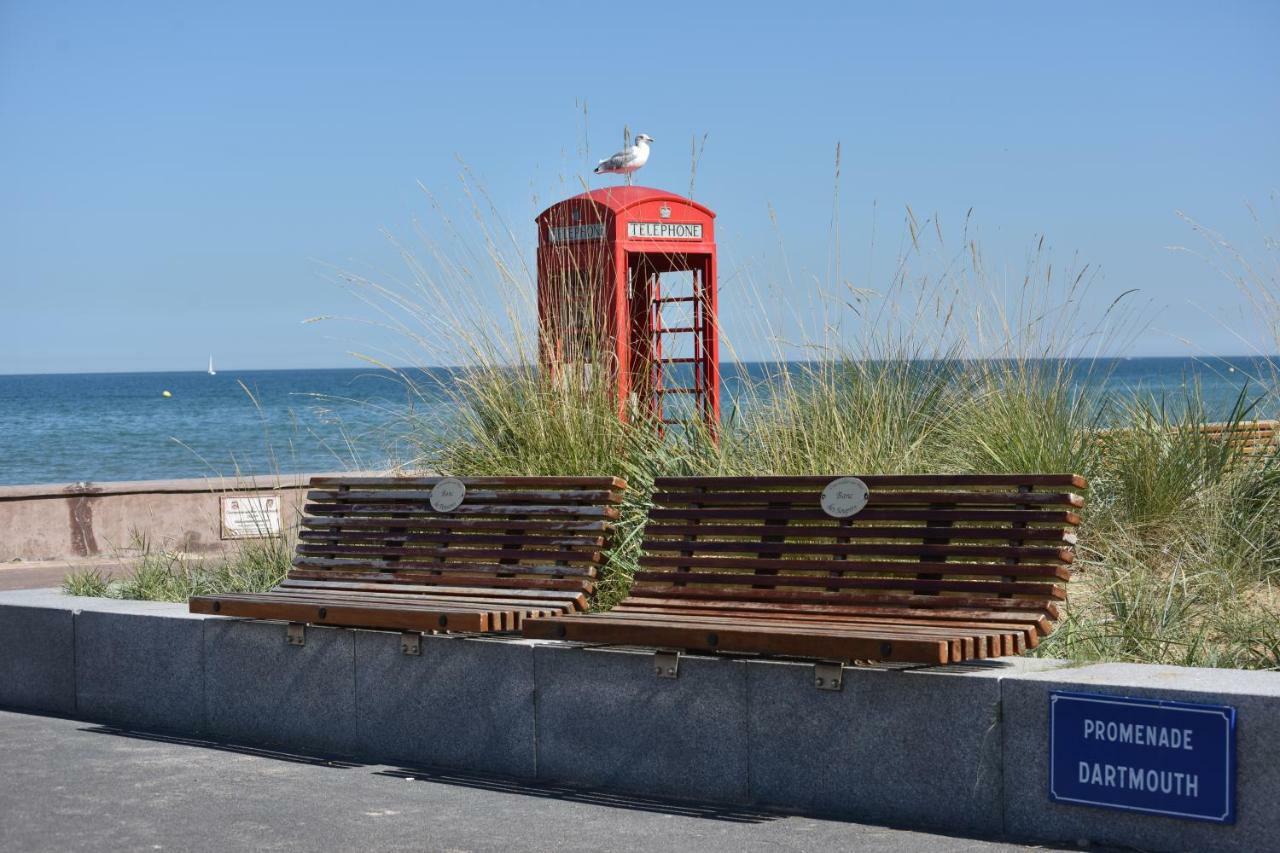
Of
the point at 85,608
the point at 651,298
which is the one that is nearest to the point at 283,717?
the point at 85,608

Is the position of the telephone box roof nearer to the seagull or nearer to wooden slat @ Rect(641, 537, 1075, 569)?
the seagull

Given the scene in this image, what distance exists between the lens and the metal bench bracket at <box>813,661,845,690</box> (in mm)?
4449

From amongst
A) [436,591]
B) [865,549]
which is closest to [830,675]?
[865,549]

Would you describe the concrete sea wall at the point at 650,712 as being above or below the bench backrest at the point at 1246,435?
below

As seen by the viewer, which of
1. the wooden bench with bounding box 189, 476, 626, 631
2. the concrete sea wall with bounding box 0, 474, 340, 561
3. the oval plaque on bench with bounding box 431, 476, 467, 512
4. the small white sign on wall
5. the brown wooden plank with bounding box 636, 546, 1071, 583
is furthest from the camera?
the concrete sea wall with bounding box 0, 474, 340, 561

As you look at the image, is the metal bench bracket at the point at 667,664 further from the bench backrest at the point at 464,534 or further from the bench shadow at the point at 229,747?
the bench shadow at the point at 229,747

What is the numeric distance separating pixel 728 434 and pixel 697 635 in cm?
227

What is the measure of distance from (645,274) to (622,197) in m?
0.52

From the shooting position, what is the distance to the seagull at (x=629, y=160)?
1002 centimetres

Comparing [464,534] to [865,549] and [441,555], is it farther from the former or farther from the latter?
[865,549]

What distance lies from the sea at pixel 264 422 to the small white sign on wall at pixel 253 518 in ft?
0.84

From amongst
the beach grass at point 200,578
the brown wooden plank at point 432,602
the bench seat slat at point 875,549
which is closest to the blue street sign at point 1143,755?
the bench seat slat at point 875,549

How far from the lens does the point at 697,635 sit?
4.54m

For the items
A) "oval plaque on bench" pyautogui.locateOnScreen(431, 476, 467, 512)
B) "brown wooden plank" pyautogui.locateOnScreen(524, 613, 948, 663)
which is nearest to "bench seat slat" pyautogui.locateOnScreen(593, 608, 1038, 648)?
"brown wooden plank" pyautogui.locateOnScreen(524, 613, 948, 663)
